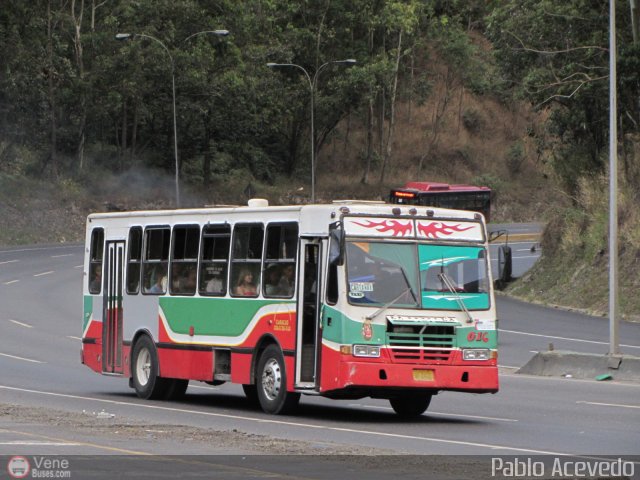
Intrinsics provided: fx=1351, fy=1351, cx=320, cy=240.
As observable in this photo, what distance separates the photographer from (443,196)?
74.2m

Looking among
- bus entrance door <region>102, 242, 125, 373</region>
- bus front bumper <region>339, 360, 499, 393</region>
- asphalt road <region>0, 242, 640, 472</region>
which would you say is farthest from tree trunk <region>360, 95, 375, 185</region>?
bus front bumper <region>339, 360, 499, 393</region>

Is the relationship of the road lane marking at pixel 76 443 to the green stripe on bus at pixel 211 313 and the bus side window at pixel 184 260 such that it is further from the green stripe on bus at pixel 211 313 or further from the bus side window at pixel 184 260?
the bus side window at pixel 184 260

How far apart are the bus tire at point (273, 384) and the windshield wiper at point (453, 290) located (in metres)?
2.39

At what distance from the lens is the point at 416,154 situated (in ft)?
309

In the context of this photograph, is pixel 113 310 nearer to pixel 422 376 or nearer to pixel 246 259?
pixel 246 259

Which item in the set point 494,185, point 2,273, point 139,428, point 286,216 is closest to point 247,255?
point 286,216

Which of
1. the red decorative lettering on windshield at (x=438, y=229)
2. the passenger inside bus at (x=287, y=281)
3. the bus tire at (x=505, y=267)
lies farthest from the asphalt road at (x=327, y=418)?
the bus tire at (x=505, y=267)

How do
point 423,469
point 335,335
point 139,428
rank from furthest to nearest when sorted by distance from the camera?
point 335,335 → point 139,428 → point 423,469

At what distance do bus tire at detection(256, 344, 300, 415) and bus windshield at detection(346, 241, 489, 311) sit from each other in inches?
62.6

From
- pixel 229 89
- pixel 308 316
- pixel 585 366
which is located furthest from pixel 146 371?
pixel 229 89

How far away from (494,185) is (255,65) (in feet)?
63.1

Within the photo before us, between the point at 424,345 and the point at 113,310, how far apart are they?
267 inches

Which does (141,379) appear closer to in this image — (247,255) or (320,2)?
(247,255)

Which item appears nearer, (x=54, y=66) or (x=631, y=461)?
(x=631, y=461)
